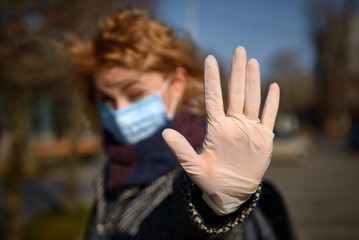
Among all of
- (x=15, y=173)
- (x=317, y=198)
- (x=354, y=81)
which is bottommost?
(x=354, y=81)

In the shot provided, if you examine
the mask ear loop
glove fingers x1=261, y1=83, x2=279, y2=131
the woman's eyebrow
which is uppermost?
glove fingers x1=261, y1=83, x2=279, y2=131

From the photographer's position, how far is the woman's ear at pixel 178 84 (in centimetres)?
166

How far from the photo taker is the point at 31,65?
2.82m

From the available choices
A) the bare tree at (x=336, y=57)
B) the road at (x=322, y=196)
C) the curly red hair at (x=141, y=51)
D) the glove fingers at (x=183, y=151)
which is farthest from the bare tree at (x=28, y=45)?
the bare tree at (x=336, y=57)

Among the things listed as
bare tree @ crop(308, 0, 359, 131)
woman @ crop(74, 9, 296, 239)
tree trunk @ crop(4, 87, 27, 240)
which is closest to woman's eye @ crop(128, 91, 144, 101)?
woman @ crop(74, 9, 296, 239)

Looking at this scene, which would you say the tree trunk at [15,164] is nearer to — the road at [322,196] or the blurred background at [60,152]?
the blurred background at [60,152]

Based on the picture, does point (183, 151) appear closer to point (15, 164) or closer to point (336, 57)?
point (15, 164)

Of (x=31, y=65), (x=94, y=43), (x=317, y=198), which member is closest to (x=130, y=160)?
(x=94, y=43)

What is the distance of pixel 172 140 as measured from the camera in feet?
2.73

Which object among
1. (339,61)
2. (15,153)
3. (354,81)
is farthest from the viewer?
(354,81)

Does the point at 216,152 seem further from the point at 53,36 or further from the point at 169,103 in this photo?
the point at 53,36

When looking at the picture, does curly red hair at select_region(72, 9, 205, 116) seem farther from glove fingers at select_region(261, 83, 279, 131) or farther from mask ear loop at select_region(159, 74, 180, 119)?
glove fingers at select_region(261, 83, 279, 131)

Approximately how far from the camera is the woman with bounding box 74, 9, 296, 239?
2.76ft

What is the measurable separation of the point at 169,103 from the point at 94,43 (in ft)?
1.37
